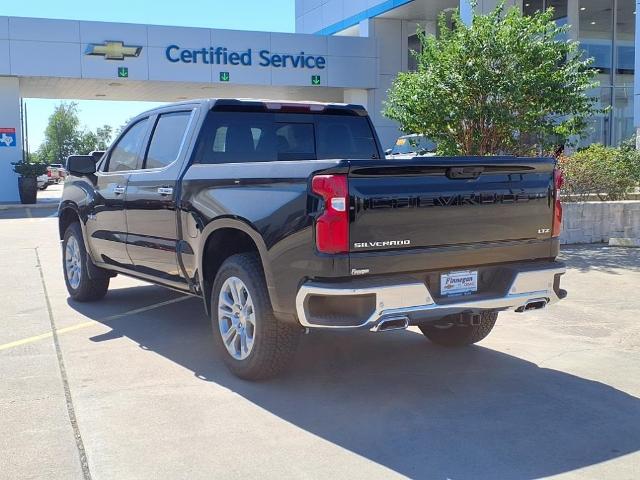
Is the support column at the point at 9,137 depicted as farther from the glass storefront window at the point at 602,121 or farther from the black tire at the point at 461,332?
the black tire at the point at 461,332

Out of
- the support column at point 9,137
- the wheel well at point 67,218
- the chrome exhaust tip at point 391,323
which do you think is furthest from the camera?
the support column at point 9,137

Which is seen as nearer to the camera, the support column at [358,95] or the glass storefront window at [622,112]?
the glass storefront window at [622,112]

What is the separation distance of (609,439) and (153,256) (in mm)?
3897

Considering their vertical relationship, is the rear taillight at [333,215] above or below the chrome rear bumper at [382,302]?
above

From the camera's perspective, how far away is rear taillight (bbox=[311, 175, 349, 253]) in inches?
168

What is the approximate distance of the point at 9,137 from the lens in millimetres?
25938

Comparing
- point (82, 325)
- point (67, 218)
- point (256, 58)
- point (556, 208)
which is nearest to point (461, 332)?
point (556, 208)

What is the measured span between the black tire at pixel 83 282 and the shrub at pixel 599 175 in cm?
818

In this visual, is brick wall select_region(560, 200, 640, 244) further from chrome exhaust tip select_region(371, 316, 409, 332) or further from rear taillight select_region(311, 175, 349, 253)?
rear taillight select_region(311, 175, 349, 253)

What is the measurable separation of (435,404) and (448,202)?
1.33 m

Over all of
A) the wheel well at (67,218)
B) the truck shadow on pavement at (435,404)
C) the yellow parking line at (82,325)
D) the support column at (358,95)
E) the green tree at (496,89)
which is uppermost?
the support column at (358,95)

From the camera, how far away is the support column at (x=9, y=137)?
2556 cm

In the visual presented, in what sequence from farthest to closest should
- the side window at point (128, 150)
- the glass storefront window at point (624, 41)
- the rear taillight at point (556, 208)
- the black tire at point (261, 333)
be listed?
the glass storefront window at point (624, 41) → the side window at point (128, 150) → the rear taillight at point (556, 208) → the black tire at point (261, 333)

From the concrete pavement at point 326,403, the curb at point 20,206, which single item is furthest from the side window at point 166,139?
the curb at point 20,206
